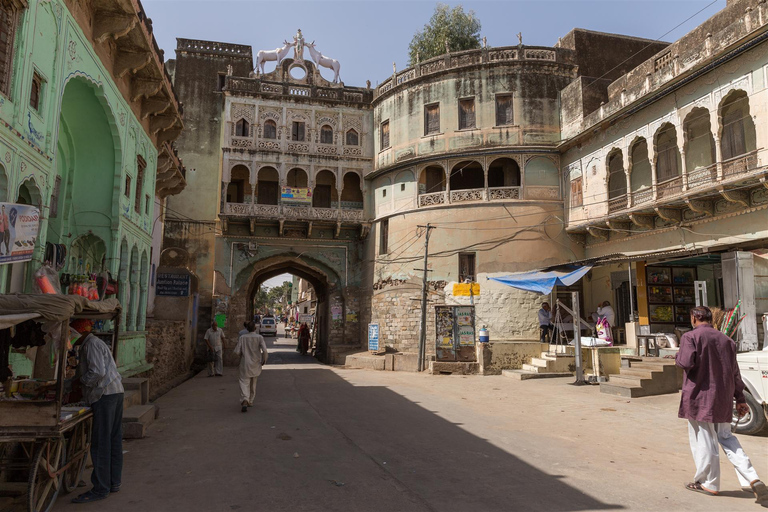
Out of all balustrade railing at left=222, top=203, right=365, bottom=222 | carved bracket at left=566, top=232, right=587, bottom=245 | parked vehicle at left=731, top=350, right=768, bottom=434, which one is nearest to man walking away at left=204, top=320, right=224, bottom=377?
balustrade railing at left=222, top=203, right=365, bottom=222

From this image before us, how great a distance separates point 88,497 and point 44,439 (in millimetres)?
732

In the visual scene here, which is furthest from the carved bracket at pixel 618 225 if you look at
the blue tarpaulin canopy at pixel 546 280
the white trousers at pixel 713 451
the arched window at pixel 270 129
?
the arched window at pixel 270 129

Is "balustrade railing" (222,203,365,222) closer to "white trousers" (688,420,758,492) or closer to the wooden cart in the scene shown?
the wooden cart

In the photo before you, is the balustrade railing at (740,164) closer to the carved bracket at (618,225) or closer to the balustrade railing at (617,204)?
the balustrade railing at (617,204)

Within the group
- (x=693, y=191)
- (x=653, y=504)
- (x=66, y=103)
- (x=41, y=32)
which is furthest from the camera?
(x=693, y=191)

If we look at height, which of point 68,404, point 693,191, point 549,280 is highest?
point 693,191

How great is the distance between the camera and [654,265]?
15.4 metres

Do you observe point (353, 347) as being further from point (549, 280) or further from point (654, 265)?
point (654, 265)

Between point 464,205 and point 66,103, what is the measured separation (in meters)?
13.7

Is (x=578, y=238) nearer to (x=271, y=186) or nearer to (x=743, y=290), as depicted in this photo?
(x=743, y=290)

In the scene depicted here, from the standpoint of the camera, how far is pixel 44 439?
4.32m

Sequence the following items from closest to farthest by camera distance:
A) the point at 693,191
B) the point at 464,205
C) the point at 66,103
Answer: the point at 66,103 < the point at 693,191 < the point at 464,205

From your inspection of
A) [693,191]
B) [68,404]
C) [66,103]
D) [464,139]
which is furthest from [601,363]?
[66,103]

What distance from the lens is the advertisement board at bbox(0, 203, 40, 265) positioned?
6383mm
